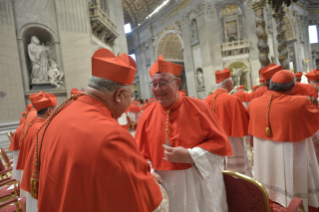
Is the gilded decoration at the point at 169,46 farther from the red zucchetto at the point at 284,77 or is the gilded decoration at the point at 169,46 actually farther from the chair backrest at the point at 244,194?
the chair backrest at the point at 244,194

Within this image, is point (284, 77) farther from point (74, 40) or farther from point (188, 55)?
point (188, 55)

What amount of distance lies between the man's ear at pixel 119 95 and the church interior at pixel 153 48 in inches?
8.5

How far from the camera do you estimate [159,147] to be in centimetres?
183

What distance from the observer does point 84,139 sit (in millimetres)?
908

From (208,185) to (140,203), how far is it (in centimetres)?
92

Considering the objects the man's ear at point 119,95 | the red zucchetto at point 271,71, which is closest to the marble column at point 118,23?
the red zucchetto at point 271,71

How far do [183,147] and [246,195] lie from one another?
637mm

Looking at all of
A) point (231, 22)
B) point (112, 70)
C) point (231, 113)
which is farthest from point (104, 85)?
point (231, 22)

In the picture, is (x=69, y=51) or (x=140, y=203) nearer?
(x=140, y=203)

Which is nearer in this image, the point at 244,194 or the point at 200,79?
the point at 244,194

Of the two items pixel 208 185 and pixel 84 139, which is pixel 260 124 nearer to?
pixel 208 185

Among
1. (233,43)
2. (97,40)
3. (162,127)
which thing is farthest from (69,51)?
(233,43)

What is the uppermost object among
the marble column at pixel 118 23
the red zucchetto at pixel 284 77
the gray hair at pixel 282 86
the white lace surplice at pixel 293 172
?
the marble column at pixel 118 23

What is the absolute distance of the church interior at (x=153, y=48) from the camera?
2.66 m
